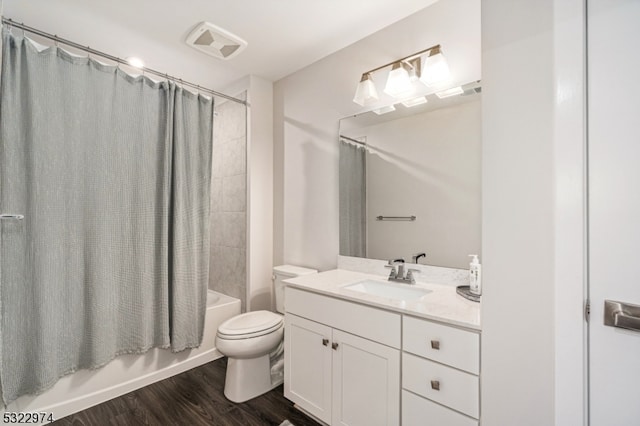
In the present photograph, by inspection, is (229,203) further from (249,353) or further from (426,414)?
→ (426,414)

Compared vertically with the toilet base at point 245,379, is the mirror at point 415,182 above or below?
above

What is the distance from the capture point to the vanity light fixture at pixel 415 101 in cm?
176

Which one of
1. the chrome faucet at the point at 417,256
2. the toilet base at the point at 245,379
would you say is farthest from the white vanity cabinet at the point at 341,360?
the chrome faucet at the point at 417,256

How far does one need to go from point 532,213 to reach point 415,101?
3.57ft

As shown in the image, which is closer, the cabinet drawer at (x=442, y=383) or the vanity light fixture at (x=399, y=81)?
Answer: the cabinet drawer at (x=442, y=383)

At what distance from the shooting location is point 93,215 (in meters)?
1.83

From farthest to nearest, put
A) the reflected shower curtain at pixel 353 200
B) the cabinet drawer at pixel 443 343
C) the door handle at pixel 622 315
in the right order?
1. the reflected shower curtain at pixel 353 200
2. the cabinet drawer at pixel 443 343
3. the door handle at pixel 622 315

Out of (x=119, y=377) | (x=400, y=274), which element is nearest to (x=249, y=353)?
(x=119, y=377)

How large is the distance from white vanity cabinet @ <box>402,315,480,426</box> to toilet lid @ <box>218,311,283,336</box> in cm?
102

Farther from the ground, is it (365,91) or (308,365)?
(365,91)

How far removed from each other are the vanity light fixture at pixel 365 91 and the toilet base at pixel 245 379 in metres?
1.94

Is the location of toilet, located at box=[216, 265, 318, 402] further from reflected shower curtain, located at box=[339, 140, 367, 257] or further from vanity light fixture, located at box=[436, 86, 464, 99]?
vanity light fixture, located at box=[436, 86, 464, 99]

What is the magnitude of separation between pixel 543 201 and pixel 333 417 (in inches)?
56.7

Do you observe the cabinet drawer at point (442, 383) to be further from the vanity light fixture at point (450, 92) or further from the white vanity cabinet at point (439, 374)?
the vanity light fixture at point (450, 92)
